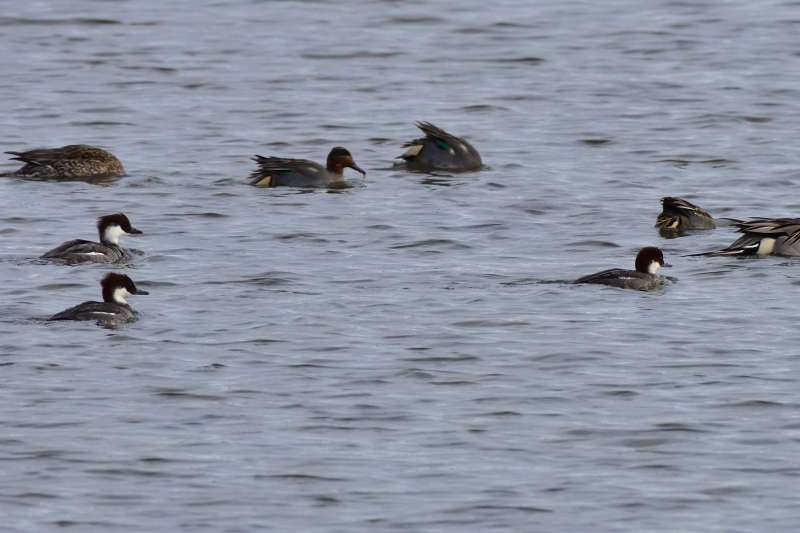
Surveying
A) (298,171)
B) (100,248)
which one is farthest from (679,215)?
(100,248)

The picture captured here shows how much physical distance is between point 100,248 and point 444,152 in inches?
266

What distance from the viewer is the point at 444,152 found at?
65.1 ft

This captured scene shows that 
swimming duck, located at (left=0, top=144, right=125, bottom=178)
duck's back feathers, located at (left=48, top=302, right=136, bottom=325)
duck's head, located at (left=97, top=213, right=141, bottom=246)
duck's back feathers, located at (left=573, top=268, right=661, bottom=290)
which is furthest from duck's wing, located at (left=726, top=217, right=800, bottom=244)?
swimming duck, located at (left=0, top=144, right=125, bottom=178)

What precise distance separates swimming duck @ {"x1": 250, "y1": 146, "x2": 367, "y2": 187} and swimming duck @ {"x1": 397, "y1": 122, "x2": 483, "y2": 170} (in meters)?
1.52

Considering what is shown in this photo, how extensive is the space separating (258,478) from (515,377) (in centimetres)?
270

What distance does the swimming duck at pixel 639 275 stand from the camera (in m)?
13.2

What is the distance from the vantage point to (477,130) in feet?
74.3

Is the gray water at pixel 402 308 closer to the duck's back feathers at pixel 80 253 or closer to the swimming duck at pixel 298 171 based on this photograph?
the swimming duck at pixel 298 171

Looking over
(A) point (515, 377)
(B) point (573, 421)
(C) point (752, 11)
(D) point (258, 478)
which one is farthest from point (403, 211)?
(C) point (752, 11)

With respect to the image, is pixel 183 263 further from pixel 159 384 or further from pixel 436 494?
pixel 436 494

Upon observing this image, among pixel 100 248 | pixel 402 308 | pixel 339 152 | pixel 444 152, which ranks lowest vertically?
pixel 402 308

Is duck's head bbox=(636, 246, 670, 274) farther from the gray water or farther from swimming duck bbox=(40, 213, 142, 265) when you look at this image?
swimming duck bbox=(40, 213, 142, 265)

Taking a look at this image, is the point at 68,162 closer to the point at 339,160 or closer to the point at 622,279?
the point at 339,160

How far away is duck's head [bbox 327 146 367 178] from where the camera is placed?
733 inches
